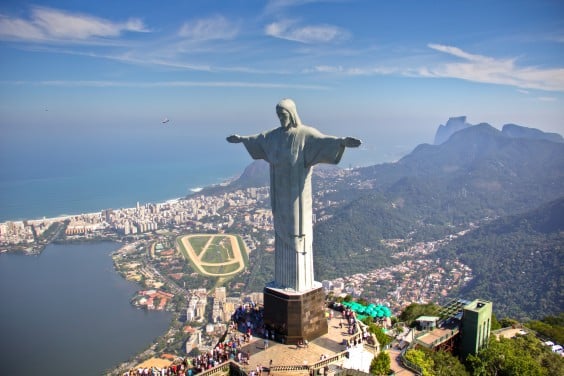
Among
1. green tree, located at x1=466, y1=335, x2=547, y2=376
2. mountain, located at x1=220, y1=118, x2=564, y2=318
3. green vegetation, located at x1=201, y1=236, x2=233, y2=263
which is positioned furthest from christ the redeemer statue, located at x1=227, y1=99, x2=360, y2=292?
green vegetation, located at x1=201, y1=236, x2=233, y2=263

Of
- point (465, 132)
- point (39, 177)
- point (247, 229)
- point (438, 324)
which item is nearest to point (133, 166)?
point (39, 177)

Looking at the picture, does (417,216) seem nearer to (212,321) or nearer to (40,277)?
(212,321)

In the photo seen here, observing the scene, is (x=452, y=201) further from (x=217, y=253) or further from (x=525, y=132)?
(x=525, y=132)

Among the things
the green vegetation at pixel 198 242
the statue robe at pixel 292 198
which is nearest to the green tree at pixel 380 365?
the statue robe at pixel 292 198

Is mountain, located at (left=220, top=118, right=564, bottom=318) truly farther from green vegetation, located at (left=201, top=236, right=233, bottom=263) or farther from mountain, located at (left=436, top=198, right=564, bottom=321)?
green vegetation, located at (left=201, top=236, right=233, bottom=263)

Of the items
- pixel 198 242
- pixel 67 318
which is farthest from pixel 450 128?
pixel 67 318

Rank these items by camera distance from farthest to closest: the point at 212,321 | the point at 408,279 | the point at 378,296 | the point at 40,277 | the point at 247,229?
the point at 247,229
the point at 408,279
the point at 378,296
the point at 40,277
the point at 212,321
